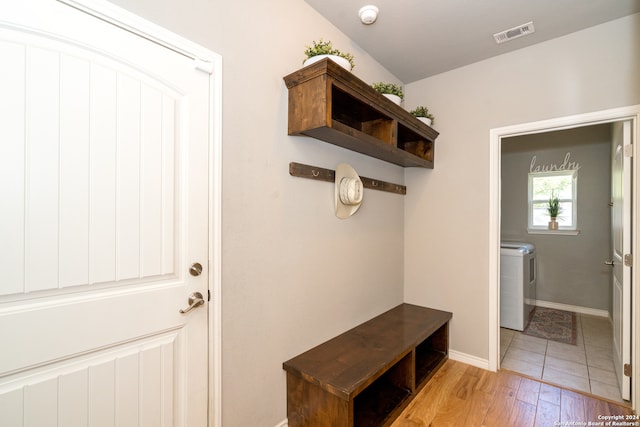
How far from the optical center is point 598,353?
2.81 m

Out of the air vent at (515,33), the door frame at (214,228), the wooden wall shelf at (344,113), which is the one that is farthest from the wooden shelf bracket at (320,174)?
the air vent at (515,33)

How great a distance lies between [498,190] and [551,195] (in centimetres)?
249

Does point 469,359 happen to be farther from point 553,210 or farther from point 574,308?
point 553,210

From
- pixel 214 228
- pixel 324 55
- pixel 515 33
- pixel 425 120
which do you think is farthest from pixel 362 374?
pixel 515 33

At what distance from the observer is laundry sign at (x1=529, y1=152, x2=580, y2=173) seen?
406 centimetres

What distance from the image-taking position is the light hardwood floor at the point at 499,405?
1.88 metres

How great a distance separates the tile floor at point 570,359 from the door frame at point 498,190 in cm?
27

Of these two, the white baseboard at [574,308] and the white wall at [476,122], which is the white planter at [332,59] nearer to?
the white wall at [476,122]

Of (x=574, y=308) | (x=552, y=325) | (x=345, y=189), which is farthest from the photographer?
(x=574, y=308)

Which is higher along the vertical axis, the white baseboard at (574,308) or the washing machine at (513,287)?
the washing machine at (513,287)

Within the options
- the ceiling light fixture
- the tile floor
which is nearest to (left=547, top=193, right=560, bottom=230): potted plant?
the tile floor

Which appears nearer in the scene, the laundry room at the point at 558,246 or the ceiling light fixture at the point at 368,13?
the ceiling light fixture at the point at 368,13

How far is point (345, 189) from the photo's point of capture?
2.08 m

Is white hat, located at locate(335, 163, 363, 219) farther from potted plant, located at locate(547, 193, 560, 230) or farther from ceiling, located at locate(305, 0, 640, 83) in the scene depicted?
potted plant, located at locate(547, 193, 560, 230)
